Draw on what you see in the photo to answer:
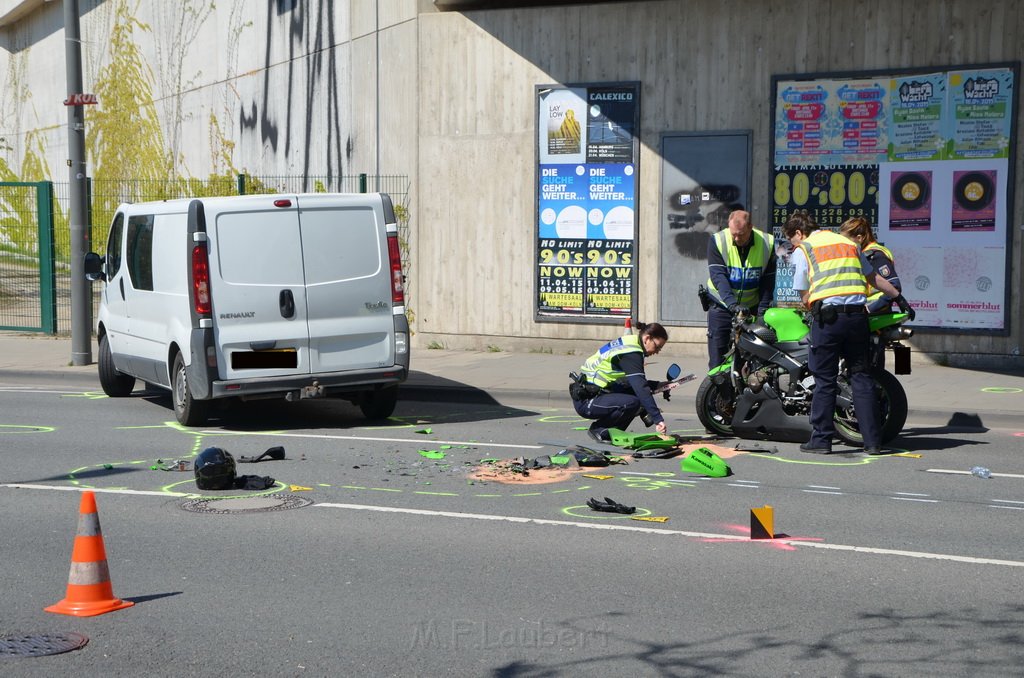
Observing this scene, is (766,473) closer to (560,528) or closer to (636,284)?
(560,528)

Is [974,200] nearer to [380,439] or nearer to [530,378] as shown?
[530,378]

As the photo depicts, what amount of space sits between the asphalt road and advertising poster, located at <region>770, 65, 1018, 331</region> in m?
4.70

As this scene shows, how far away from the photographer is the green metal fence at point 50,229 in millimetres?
19422

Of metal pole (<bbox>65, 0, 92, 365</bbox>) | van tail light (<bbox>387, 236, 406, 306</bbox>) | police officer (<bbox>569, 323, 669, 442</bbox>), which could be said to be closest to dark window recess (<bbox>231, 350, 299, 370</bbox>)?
van tail light (<bbox>387, 236, 406, 306</bbox>)

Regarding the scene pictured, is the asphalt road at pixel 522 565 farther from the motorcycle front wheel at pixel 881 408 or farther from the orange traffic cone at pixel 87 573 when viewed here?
the motorcycle front wheel at pixel 881 408

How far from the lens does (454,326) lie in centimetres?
1786

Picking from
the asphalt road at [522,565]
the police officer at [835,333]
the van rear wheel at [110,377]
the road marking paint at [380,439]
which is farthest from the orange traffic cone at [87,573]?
the van rear wheel at [110,377]

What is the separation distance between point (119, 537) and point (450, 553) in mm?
1918

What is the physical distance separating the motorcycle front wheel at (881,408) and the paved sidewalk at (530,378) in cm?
203

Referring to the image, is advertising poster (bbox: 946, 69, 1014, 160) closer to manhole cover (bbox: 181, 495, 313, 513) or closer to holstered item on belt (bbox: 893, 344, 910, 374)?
holstered item on belt (bbox: 893, 344, 910, 374)

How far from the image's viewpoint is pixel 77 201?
54.6 ft

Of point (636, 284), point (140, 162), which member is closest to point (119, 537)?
point (636, 284)

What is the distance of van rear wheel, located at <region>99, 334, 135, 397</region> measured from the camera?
13891 mm

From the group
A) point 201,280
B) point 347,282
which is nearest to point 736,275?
point 347,282
